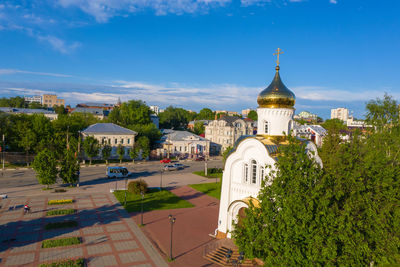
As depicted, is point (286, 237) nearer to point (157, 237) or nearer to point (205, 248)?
point (205, 248)

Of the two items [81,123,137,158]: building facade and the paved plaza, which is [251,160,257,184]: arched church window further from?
[81,123,137,158]: building facade

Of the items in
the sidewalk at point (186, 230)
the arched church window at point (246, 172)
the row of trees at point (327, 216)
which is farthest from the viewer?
the arched church window at point (246, 172)

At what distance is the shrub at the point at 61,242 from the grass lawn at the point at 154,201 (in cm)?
670

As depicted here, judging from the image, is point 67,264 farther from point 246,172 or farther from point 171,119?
point 171,119

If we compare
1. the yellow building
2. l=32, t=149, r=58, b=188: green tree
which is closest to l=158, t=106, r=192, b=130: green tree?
l=32, t=149, r=58, b=188: green tree

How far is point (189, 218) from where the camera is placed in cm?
2298

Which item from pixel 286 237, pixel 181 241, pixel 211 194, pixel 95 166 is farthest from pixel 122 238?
pixel 95 166

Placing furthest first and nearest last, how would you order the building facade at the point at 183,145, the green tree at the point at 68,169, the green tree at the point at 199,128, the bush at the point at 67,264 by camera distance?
the green tree at the point at 199,128, the building facade at the point at 183,145, the green tree at the point at 68,169, the bush at the point at 67,264

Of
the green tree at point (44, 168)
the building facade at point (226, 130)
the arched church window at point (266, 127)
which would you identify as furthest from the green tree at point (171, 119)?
the arched church window at point (266, 127)

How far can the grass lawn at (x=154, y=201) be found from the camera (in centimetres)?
2517

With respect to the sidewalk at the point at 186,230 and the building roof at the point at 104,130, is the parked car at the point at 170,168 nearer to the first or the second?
the building roof at the point at 104,130

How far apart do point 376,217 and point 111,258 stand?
13.3 metres

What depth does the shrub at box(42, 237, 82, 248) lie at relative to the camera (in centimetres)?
1672

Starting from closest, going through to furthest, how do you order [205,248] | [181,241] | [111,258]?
1. [111,258]
2. [205,248]
3. [181,241]
